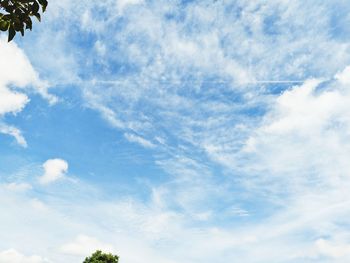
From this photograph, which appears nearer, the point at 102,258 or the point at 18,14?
the point at 18,14

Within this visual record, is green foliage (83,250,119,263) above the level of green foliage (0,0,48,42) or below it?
above

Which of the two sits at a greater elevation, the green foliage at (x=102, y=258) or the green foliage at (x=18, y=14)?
the green foliage at (x=102, y=258)

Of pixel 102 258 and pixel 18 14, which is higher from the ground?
pixel 102 258

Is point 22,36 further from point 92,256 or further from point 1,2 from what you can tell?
point 92,256

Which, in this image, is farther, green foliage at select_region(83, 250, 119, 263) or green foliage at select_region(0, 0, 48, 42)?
green foliage at select_region(83, 250, 119, 263)

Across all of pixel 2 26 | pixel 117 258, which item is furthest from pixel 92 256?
pixel 2 26

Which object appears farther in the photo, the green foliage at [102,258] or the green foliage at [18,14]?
the green foliage at [102,258]

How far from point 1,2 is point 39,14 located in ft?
1.61

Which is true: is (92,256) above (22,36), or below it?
above

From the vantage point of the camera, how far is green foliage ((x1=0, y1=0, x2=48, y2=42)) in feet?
14.4

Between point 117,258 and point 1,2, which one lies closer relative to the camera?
point 1,2

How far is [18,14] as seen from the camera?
4.44 m

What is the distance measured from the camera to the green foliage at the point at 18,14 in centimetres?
439

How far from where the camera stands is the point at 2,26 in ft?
14.4
